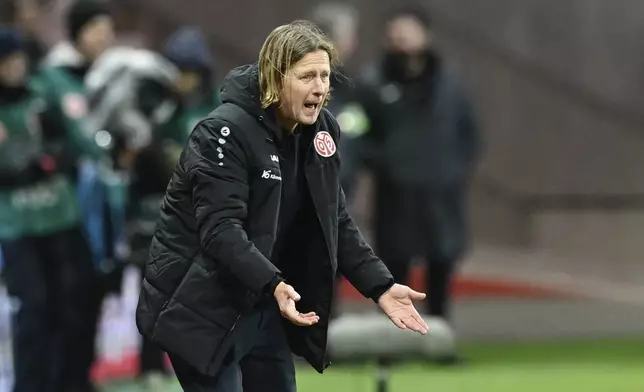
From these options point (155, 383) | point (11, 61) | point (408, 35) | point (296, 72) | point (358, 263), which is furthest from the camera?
point (408, 35)

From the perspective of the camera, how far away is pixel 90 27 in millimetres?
7855

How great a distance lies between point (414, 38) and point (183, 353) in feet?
17.0

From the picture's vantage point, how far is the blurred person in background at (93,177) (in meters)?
7.66

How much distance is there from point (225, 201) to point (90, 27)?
12.3ft

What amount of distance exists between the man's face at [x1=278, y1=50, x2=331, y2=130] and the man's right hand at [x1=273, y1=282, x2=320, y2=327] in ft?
1.73

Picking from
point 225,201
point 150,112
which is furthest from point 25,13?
point 225,201

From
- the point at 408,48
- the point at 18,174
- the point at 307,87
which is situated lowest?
the point at 18,174

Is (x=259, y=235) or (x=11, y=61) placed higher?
(x=259, y=235)

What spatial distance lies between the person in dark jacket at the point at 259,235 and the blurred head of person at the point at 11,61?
267 cm

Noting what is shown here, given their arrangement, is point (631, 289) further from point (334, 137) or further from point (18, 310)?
point (334, 137)

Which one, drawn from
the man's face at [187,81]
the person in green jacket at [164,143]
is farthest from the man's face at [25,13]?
the man's face at [187,81]

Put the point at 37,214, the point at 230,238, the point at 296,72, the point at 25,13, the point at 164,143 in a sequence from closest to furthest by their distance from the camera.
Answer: the point at 230,238 < the point at 296,72 < the point at 37,214 < the point at 164,143 < the point at 25,13

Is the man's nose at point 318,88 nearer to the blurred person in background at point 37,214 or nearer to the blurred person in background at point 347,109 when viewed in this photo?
the blurred person in background at point 37,214

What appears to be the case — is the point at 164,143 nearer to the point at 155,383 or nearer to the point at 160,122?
the point at 160,122
